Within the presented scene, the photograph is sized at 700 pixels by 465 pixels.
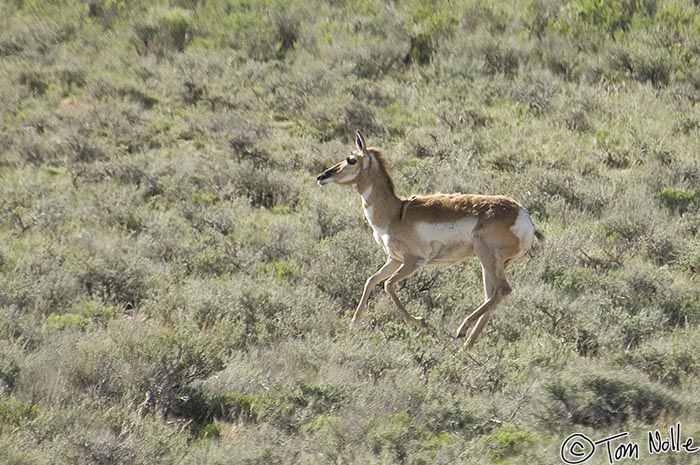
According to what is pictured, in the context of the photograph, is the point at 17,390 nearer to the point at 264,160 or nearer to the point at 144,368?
the point at 144,368

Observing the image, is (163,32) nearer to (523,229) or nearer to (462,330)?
(523,229)

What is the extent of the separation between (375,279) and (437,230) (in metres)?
0.75

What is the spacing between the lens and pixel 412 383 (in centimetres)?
804

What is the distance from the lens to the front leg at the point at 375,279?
33.2ft

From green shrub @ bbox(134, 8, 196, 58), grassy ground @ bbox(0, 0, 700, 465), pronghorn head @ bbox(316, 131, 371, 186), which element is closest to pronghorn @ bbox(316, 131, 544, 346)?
pronghorn head @ bbox(316, 131, 371, 186)

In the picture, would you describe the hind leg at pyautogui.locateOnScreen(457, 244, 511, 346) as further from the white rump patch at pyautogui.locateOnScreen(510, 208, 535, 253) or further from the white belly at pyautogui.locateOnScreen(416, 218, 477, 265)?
the white rump patch at pyautogui.locateOnScreen(510, 208, 535, 253)

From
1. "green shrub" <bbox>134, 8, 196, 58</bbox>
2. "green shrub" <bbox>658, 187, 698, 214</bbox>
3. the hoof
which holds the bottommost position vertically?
"green shrub" <bbox>134, 8, 196, 58</bbox>

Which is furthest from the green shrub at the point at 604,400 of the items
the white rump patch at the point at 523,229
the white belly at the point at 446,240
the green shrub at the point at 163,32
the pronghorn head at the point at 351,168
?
the green shrub at the point at 163,32

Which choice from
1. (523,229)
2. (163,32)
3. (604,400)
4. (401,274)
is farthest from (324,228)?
(163,32)

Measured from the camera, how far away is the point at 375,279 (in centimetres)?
1031

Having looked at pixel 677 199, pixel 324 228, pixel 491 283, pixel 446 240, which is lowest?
pixel 677 199

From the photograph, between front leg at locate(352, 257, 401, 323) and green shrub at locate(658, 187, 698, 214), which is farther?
green shrub at locate(658, 187, 698, 214)

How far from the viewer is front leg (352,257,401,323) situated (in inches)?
398

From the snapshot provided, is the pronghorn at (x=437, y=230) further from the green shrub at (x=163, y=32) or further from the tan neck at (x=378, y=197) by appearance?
the green shrub at (x=163, y=32)
